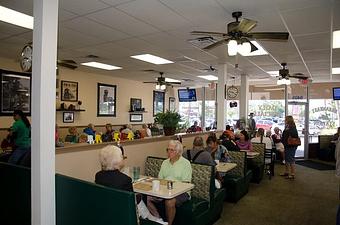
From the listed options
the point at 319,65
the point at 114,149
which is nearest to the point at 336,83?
the point at 319,65

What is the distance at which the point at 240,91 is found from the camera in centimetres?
991

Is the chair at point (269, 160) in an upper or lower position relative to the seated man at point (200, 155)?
lower

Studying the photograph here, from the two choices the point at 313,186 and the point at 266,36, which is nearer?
the point at 266,36

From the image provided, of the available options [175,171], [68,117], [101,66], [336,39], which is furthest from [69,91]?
[336,39]

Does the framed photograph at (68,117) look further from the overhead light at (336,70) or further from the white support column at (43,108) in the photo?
the overhead light at (336,70)

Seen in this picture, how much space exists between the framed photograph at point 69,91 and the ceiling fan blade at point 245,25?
6601mm

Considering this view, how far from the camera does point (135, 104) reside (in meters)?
11.6

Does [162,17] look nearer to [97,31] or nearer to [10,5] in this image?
[97,31]

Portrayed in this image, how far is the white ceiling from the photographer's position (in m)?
3.59

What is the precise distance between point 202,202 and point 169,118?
1.94m

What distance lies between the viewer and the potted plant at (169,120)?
527cm

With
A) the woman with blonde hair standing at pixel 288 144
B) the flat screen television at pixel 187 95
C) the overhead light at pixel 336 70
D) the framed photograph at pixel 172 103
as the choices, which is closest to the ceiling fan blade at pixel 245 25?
the woman with blonde hair standing at pixel 288 144

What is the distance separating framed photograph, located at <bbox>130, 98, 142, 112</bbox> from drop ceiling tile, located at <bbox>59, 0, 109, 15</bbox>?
25.2 feet

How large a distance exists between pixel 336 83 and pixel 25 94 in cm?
1116
